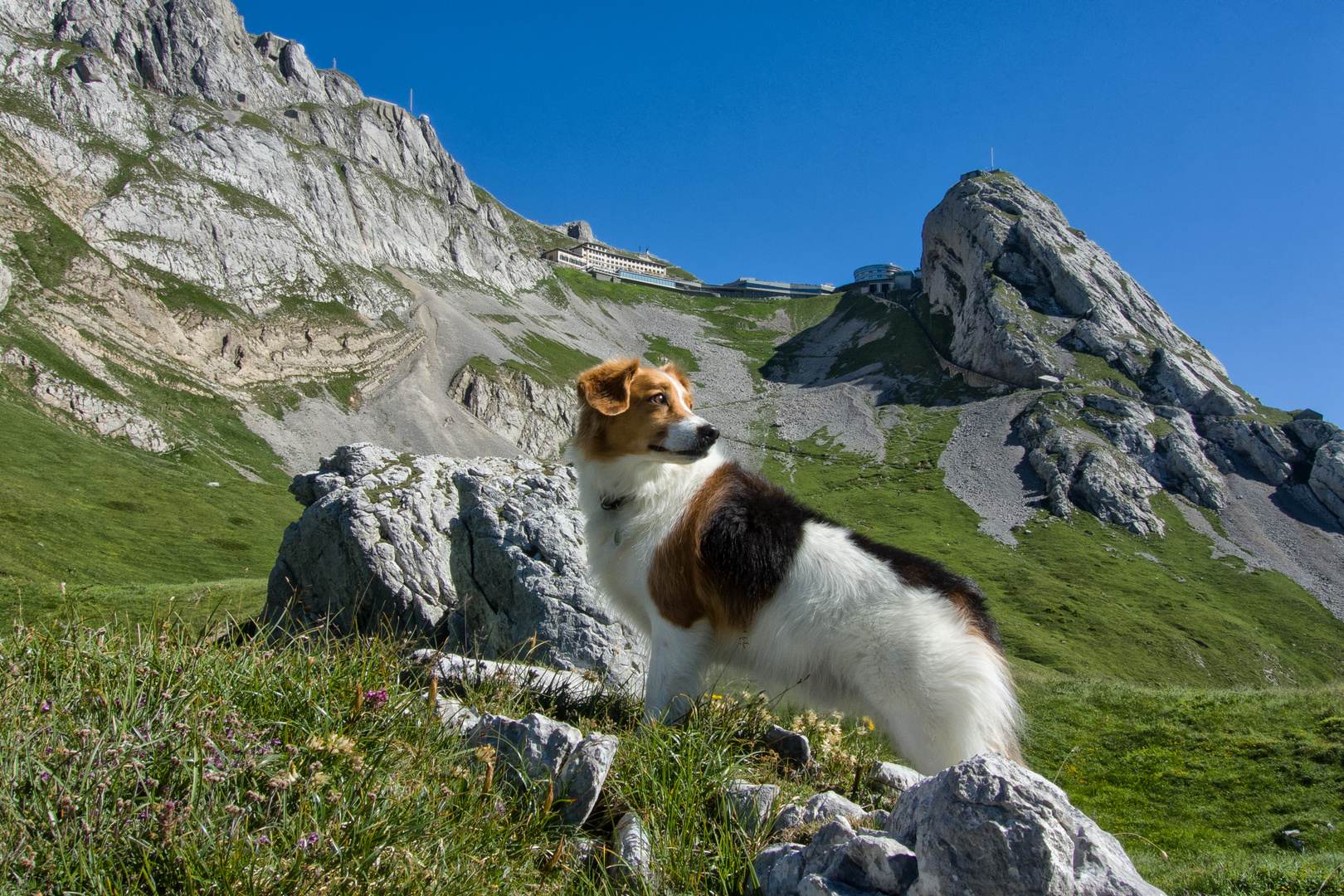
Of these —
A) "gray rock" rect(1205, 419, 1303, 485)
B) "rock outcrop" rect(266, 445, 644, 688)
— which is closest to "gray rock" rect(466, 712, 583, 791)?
"rock outcrop" rect(266, 445, 644, 688)

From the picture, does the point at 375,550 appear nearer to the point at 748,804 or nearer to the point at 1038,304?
the point at 748,804

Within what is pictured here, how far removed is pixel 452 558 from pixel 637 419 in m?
11.6

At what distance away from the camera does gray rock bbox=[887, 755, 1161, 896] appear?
8.99 ft

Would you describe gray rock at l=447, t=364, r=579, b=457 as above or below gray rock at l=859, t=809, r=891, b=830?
above

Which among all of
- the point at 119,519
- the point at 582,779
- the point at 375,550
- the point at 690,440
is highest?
the point at 690,440

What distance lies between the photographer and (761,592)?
6.19 m

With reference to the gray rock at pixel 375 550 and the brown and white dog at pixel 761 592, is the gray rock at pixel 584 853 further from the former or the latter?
the gray rock at pixel 375 550

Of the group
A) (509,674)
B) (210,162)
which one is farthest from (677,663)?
(210,162)

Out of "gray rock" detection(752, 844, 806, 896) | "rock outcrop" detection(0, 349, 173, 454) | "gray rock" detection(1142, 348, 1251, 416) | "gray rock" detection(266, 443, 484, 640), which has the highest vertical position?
"gray rock" detection(1142, 348, 1251, 416)

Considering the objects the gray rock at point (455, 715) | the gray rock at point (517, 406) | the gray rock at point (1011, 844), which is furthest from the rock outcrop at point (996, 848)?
the gray rock at point (517, 406)

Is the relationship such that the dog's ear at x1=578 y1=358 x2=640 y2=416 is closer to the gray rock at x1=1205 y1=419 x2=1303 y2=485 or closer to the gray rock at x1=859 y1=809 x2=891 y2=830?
the gray rock at x1=859 y1=809 x2=891 y2=830

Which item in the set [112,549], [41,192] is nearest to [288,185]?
[41,192]

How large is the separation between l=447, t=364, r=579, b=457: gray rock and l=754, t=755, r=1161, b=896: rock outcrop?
133 metres

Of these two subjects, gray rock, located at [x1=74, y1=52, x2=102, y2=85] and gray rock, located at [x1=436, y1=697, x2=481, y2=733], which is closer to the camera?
gray rock, located at [x1=436, y1=697, x2=481, y2=733]
